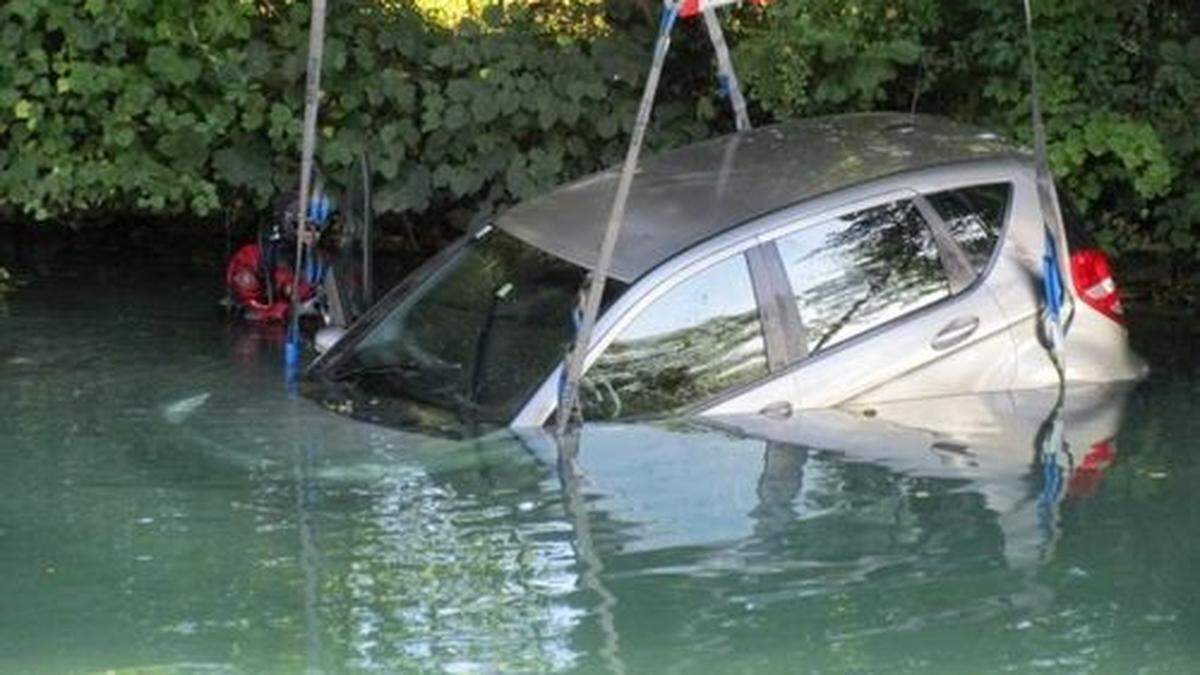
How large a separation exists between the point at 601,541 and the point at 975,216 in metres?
2.48

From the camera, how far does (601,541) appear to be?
7.27m

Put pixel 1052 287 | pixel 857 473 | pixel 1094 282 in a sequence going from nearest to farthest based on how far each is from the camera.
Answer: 1. pixel 857 473
2. pixel 1052 287
3. pixel 1094 282

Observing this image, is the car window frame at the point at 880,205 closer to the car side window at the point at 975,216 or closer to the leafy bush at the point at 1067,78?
the car side window at the point at 975,216

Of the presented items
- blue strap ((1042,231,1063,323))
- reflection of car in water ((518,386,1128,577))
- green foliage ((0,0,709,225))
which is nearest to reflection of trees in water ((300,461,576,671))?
reflection of car in water ((518,386,1128,577))

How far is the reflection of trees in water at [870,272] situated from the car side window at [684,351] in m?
0.27

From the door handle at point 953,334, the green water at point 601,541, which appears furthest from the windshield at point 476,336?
the door handle at point 953,334

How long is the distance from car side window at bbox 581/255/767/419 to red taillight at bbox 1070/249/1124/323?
147 cm

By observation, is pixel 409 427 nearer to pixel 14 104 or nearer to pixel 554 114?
pixel 554 114

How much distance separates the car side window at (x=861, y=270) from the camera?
8.36 m

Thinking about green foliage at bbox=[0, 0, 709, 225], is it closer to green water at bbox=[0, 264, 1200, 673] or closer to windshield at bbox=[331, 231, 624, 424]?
green water at bbox=[0, 264, 1200, 673]

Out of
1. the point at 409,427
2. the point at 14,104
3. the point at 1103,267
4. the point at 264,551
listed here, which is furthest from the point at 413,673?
the point at 14,104

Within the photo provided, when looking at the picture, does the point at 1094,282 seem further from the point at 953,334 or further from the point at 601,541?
the point at 601,541

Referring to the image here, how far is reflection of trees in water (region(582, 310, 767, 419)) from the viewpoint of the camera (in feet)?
26.6

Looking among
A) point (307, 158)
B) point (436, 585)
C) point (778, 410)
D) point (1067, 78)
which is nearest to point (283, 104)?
point (307, 158)
